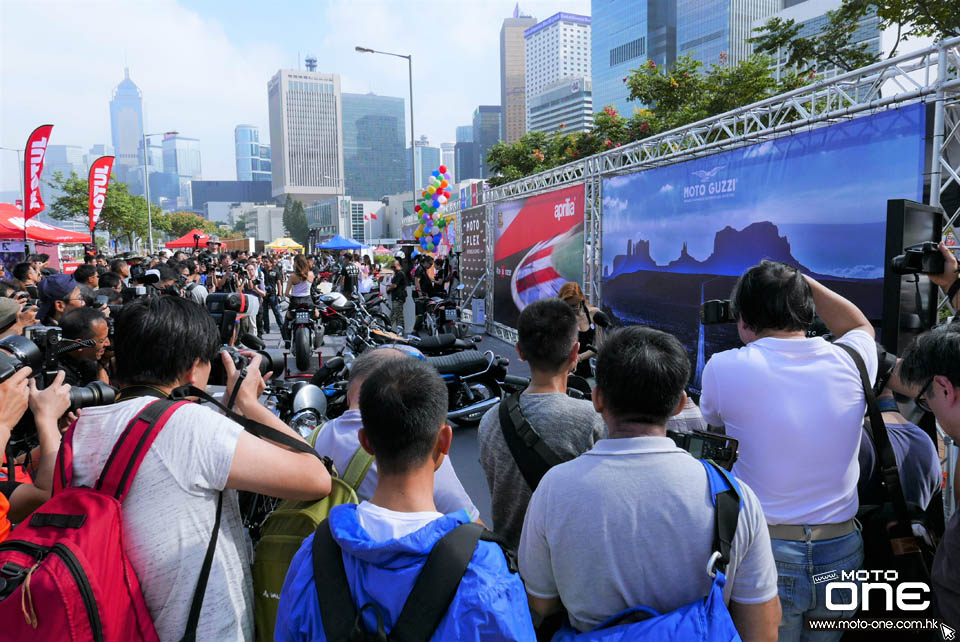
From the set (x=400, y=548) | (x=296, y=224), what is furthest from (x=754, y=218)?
(x=296, y=224)

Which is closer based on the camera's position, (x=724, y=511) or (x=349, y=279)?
(x=724, y=511)

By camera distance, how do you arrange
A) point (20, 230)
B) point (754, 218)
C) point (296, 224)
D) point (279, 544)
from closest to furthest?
point (279, 544)
point (754, 218)
point (20, 230)
point (296, 224)

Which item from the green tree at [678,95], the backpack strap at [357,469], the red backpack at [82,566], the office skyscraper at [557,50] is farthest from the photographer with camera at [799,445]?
the office skyscraper at [557,50]

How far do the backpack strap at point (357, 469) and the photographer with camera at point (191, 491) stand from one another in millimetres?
271

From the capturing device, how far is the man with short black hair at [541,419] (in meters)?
1.97

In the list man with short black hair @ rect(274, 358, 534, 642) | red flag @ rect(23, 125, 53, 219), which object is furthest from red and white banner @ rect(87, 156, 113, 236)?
man with short black hair @ rect(274, 358, 534, 642)

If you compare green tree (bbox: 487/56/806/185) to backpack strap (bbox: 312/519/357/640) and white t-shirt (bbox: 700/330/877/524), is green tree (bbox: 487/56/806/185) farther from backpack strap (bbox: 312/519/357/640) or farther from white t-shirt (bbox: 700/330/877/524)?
backpack strap (bbox: 312/519/357/640)

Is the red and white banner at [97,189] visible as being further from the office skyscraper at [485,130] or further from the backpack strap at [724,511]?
the office skyscraper at [485,130]

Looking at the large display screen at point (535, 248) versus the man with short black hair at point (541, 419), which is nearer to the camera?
the man with short black hair at point (541, 419)

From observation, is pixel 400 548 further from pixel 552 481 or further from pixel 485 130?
pixel 485 130

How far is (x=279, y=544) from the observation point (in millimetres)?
1565

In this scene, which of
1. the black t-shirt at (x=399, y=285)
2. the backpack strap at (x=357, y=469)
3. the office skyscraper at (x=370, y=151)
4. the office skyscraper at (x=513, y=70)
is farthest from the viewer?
the office skyscraper at (x=513, y=70)

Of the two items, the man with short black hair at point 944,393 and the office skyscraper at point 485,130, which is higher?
the office skyscraper at point 485,130

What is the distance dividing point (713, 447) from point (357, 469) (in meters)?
1.03
